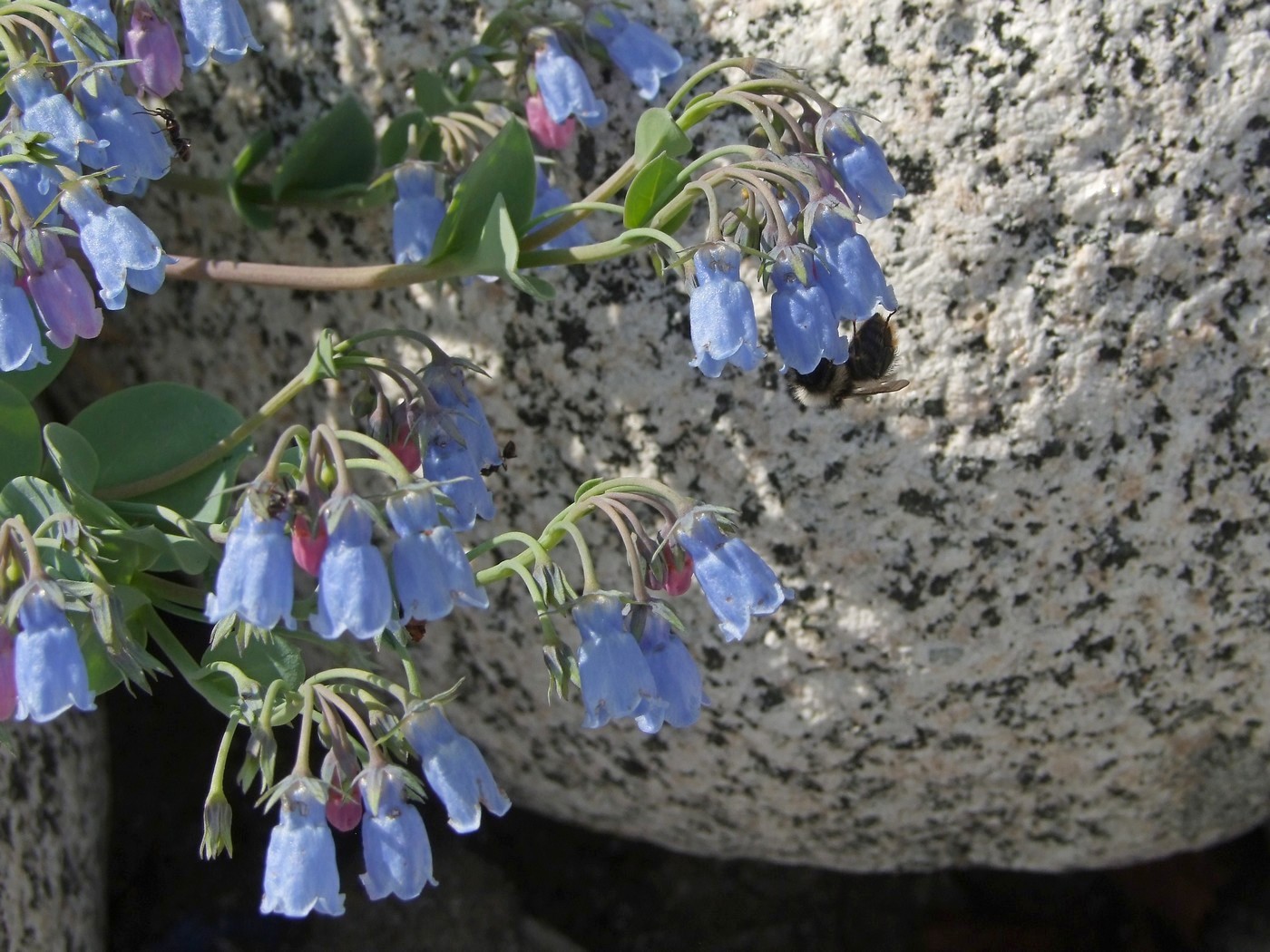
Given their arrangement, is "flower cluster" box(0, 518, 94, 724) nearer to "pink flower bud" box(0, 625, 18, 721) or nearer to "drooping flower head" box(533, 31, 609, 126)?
"pink flower bud" box(0, 625, 18, 721)

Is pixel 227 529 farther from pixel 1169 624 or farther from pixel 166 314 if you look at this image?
pixel 1169 624

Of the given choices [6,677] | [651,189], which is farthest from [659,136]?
[6,677]

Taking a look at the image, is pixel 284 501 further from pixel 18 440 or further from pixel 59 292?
pixel 18 440

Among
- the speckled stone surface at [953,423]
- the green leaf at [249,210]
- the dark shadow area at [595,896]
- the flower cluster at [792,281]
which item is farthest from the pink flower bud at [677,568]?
the dark shadow area at [595,896]

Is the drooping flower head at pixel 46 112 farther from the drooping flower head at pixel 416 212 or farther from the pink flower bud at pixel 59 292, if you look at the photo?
the drooping flower head at pixel 416 212

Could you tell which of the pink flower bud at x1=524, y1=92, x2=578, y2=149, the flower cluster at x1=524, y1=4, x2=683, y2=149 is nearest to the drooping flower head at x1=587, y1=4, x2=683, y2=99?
the flower cluster at x1=524, y1=4, x2=683, y2=149

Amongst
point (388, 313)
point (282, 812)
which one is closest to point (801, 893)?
point (388, 313)
